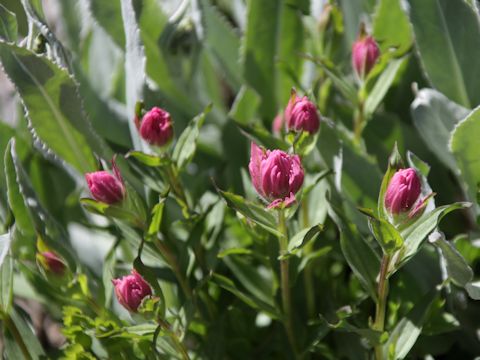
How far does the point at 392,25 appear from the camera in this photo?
891mm

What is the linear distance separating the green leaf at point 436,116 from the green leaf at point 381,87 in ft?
0.12

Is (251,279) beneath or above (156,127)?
A: beneath

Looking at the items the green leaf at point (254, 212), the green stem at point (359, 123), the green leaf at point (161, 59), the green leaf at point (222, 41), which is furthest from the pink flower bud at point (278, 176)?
the green leaf at point (222, 41)

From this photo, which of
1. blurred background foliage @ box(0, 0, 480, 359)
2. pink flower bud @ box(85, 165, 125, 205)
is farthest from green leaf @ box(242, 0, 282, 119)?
pink flower bud @ box(85, 165, 125, 205)

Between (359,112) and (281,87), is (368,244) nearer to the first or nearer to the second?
(359,112)

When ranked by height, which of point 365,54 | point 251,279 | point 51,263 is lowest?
point 251,279

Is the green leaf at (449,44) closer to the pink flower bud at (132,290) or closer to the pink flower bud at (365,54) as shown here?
the pink flower bud at (365,54)

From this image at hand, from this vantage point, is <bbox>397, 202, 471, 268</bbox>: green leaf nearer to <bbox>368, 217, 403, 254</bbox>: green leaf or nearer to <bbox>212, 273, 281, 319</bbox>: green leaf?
<bbox>368, 217, 403, 254</bbox>: green leaf

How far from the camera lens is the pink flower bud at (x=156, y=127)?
0.66 meters

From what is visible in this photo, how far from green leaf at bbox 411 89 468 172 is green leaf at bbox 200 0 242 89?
349 millimetres

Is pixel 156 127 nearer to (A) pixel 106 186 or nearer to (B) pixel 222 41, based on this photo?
(A) pixel 106 186

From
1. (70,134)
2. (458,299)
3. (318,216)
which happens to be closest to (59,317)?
(70,134)

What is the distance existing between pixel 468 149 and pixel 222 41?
1.42 feet

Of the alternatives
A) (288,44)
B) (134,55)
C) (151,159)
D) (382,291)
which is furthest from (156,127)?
(288,44)
